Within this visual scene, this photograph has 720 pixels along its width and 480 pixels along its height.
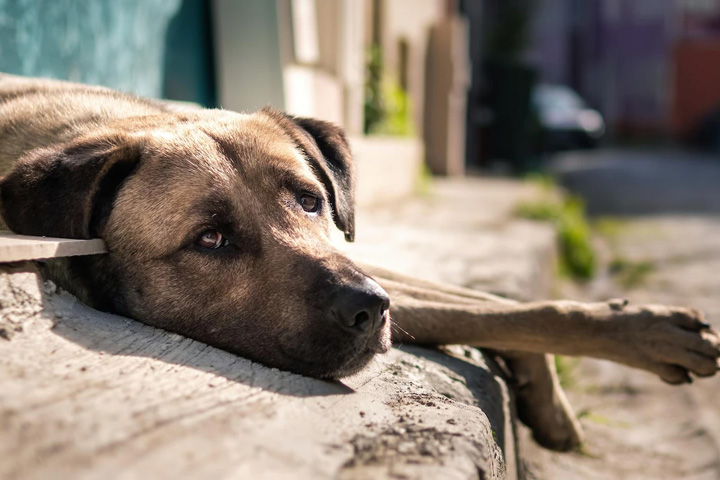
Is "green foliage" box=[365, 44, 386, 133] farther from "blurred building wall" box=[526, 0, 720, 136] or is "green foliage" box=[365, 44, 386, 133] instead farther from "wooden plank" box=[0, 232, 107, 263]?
"blurred building wall" box=[526, 0, 720, 136]

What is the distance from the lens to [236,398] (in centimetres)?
180

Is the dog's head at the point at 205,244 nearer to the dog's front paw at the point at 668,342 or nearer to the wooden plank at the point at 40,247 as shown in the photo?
the wooden plank at the point at 40,247

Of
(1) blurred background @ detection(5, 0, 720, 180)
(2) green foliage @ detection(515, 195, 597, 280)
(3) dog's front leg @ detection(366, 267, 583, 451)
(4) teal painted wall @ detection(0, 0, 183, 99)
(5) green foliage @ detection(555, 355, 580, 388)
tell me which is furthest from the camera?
(2) green foliage @ detection(515, 195, 597, 280)

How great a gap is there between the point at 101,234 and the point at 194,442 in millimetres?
1186

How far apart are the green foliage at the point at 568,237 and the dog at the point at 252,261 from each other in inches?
148

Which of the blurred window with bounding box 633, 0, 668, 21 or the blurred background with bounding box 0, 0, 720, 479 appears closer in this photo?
the blurred background with bounding box 0, 0, 720, 479

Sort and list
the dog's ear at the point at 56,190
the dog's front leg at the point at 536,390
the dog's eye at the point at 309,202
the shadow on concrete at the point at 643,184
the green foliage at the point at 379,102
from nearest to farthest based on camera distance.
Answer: the dog's ear at the point at 56,190
the dog's eye at the point at 309,202
the dog's front leg at the point at 536,390
the green foliage at the point at 379,102
the shadow on concrete at the point at 643,184

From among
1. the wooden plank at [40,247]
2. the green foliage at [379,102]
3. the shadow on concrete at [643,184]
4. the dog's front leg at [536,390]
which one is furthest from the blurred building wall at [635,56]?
the wooden plank at [40,247]

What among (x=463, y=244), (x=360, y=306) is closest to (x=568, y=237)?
(x=463, y=244)

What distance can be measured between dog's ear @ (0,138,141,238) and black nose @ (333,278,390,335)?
853 millimetres

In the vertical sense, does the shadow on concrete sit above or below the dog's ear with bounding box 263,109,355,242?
below

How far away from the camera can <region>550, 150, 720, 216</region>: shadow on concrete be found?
11.0 m

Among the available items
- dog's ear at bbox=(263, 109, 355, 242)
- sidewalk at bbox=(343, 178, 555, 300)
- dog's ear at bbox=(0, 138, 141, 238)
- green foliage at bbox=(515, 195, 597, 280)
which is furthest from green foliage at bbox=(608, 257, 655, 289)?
dog's ear at bbox=(0, 138, 141, 238)

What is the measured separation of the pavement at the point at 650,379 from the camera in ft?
10.0
